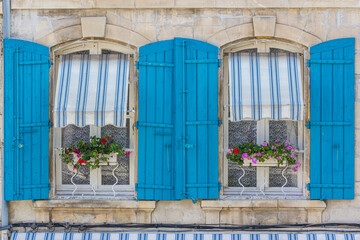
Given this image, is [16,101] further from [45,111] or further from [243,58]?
[243,58]

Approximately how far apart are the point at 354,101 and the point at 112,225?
334cm

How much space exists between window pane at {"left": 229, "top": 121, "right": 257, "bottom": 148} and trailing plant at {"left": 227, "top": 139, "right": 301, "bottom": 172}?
0.20 metres

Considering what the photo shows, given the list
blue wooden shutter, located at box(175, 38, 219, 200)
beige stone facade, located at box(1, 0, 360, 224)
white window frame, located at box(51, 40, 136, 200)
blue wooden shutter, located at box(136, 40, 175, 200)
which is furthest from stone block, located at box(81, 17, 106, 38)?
blue wooden shutter, located at box(175, 38, 219, 200)

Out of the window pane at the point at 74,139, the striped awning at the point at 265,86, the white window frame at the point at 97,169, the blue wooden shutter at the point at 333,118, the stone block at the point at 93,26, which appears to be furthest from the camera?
the window pane at the point at 74,139

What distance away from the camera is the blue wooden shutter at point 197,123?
510 centimetres

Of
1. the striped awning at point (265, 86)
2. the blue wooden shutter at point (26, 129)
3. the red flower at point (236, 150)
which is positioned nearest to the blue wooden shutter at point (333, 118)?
the striped awning at point (265, 86)

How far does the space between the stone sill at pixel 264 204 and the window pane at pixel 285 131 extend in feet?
2.40

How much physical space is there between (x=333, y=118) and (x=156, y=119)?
2138mm

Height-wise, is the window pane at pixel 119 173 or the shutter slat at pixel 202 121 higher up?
the shutter slat at pixel 202 121

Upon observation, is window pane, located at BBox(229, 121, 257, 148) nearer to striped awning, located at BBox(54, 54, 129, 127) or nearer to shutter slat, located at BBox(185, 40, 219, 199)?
shutter slat, located at BBox(185, 40, 219, 199)

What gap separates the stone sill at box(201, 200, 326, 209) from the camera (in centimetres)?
514

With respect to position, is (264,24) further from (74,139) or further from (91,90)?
(74,139)

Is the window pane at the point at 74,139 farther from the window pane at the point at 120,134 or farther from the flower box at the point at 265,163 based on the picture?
the flower box at the point at 265,163

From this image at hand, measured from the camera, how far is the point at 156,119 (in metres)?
5.13
